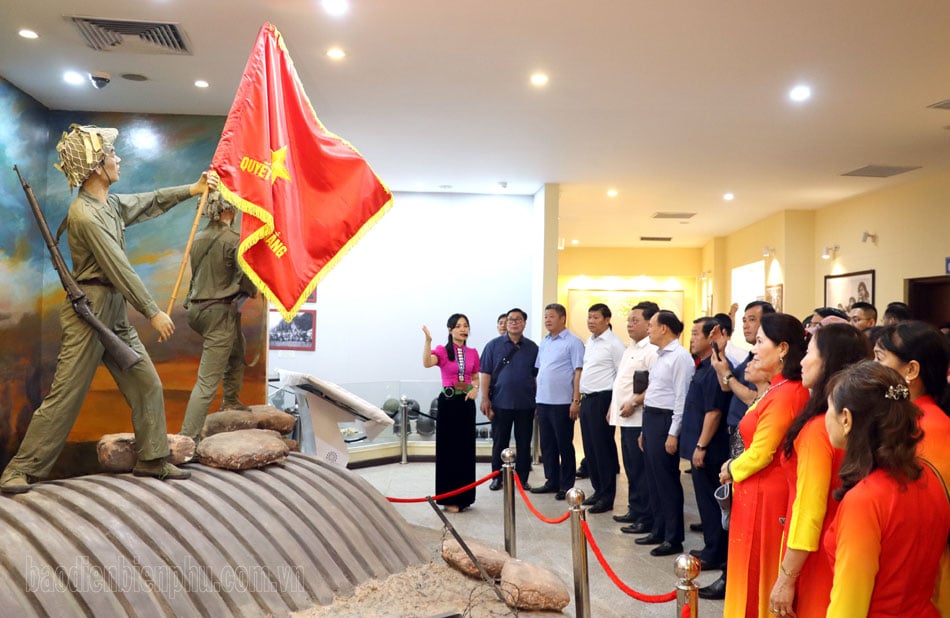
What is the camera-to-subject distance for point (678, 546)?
5238 millimetres

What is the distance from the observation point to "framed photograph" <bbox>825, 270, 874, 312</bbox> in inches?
443

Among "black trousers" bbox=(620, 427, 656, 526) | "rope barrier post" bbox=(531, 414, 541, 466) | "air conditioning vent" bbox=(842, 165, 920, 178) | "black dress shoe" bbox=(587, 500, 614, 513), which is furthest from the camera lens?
"air conditioning vent" bbox=(842, 165, 920, 178)

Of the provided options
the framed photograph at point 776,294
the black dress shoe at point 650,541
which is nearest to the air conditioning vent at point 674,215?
the framed photograph at point 776,294

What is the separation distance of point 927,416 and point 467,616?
94.4 inches

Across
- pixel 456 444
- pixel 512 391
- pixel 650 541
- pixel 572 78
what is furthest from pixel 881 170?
pixel 456 444

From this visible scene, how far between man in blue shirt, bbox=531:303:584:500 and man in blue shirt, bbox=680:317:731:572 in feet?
7.32

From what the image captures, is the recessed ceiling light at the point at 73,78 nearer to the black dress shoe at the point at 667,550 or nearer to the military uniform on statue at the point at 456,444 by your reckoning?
the military uniform on statue at the point at 456,444

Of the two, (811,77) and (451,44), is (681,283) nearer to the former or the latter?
(811,77)

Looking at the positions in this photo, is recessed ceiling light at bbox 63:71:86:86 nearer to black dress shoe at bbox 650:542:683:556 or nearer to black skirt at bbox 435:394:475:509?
black skirt at bbox 435:394:475:509

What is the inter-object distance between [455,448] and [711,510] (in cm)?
243

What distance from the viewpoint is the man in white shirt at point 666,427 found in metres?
5.24

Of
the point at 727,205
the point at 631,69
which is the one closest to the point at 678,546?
the point at 631,69

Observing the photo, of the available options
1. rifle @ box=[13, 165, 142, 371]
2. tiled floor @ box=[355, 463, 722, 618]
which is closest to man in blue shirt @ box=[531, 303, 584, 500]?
tiled floor @ box=[355, 463, 722, 618]

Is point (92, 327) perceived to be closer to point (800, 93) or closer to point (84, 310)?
point (84, 310)
